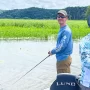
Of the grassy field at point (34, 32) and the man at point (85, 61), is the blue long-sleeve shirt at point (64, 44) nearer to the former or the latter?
the man at point (85, 61)

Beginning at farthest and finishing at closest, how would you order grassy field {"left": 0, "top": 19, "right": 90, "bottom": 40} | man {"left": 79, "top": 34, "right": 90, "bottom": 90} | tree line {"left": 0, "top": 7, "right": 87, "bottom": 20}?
tree line {"left": 0, "top": 7, "right": 87, "bottom": 20} → grassy field {"left": 0, "top": 19, "right": 90, "bottom": 40} → man {"left": 79, "top": 34, "right": 90, "bottom": 90}

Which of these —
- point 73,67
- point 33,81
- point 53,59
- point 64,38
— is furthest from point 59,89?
point 53,59

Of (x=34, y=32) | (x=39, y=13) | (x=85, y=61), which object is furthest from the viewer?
(x=39, y=13)

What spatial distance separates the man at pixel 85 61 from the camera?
10.2 feet

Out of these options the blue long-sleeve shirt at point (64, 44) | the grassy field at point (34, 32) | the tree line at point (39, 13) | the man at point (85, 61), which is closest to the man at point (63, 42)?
the blue long-sleeve shirt at point (64, 44)

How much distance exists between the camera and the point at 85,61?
3.13 metres

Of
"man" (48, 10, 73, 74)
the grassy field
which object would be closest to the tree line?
A: the grassy field

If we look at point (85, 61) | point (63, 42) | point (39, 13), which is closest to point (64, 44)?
point (63, 42)

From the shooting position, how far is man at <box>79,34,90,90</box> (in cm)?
312

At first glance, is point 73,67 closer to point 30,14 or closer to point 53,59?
point 53,59

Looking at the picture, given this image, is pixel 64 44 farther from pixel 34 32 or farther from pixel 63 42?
pixel 34 32

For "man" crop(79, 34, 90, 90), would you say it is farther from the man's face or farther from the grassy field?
the grassy field

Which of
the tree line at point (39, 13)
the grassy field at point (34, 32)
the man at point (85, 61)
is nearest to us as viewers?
the man at point (85, 61)

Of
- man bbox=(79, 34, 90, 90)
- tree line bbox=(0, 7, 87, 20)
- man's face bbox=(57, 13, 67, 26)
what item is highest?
tree line bbox=(0, 7, 87, 20)
